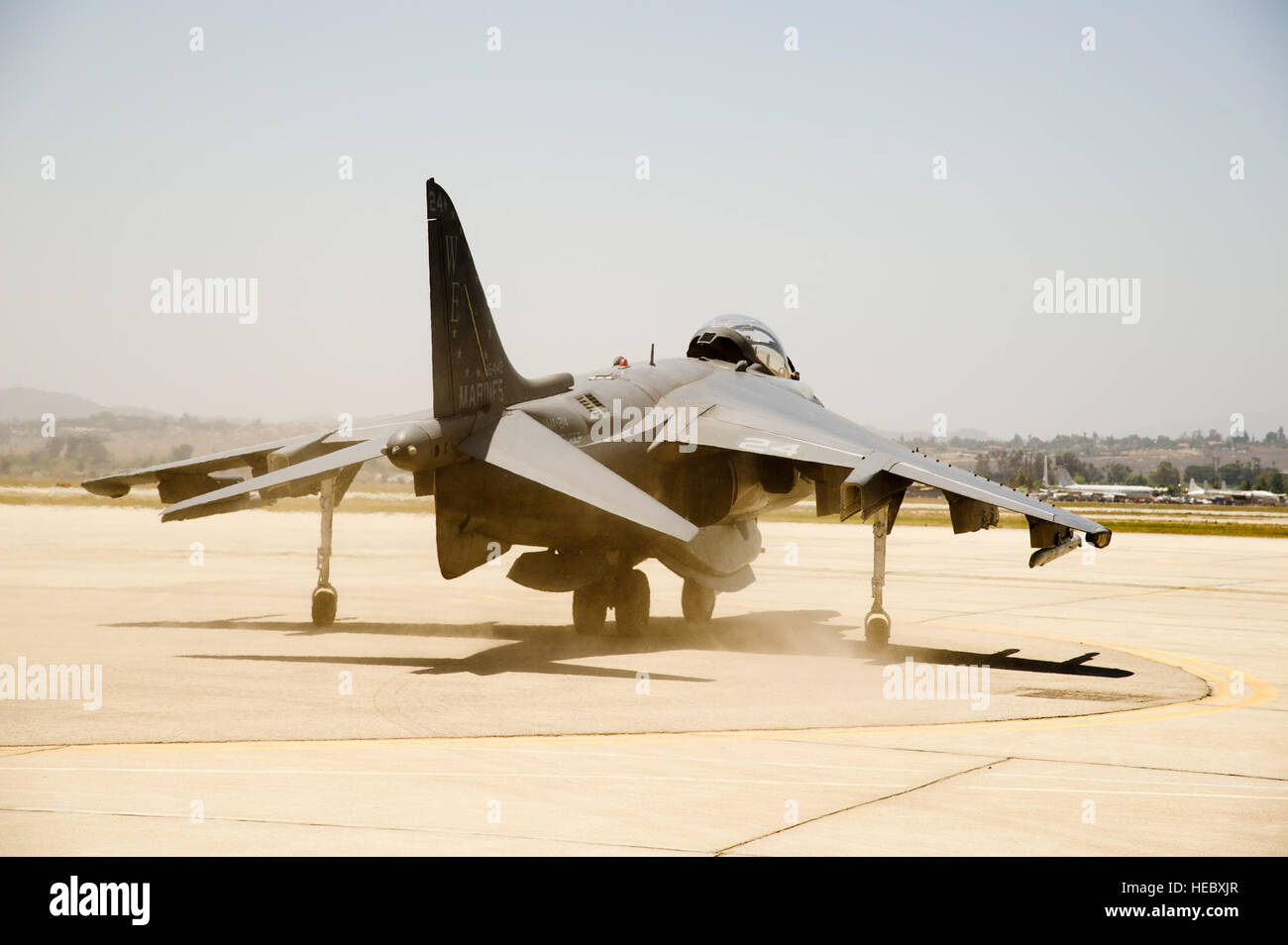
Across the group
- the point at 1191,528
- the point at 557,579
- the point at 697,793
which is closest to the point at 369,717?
the point at 697,793

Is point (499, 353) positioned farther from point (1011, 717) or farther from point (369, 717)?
point (1011, 717)

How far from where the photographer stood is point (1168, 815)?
870 centimetres

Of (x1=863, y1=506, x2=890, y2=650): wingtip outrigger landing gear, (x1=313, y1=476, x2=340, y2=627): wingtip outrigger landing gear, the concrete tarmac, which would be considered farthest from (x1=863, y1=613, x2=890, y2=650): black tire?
(x1=313, y1=476, x2=340, y2=627): wingtip outrigger landing gear

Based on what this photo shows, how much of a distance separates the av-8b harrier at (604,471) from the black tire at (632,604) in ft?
0.10

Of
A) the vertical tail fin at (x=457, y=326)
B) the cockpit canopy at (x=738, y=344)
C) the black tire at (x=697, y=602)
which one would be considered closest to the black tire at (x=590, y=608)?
the black tire at (x=697, y=602)

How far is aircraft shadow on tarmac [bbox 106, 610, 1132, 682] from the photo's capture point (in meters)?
16.4

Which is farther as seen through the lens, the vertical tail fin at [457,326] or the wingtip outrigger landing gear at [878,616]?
the wingtip outrigger landing gear at [878,616]

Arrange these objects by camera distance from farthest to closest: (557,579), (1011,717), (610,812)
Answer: (557,579) → (1011,717) → (610,812)

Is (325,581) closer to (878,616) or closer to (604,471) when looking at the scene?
(604,471)

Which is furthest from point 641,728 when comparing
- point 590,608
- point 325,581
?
point 325,581

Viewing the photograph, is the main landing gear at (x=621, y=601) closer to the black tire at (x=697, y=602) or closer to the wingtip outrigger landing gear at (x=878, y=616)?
the black tire at (x=697, y=602)

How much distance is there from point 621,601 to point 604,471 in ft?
14.4

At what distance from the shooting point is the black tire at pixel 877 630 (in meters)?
18.1
